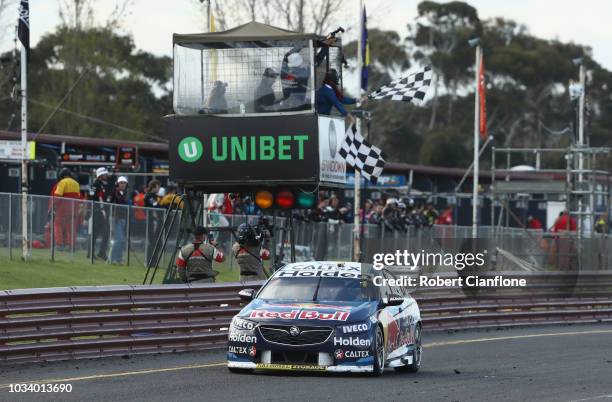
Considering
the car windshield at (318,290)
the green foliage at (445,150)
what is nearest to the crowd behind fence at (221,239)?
the car windshield at (318,290)

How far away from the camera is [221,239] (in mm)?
28266

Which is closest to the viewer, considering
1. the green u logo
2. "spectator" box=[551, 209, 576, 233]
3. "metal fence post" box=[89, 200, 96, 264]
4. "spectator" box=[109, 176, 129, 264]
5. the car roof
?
the car roof

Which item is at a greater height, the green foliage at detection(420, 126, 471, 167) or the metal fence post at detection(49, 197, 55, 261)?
the green foliage at detection(420, 126, 471, 167)

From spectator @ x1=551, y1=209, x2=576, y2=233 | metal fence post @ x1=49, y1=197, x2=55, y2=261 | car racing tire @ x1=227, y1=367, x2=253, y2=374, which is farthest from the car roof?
spectator @ x1=551, y1=209, x2=576, y2=233

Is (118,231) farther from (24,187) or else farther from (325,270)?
(325,270)

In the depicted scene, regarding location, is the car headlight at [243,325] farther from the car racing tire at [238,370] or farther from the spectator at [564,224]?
the spectator at [564,224]

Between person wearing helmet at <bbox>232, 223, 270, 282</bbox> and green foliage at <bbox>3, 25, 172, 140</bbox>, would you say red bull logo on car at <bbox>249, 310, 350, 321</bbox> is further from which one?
green foliage at <bbox>3, 25, 172, 140</bbox>

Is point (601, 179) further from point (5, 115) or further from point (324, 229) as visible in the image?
point (324, 229)

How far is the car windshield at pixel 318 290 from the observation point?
15.0m

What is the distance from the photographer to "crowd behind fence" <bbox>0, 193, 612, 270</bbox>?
23891 mm

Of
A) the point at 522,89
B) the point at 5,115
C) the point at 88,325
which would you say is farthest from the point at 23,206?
the point at 522,89

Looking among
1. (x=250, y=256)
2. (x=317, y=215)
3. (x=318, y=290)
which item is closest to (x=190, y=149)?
(x=250, y=256)

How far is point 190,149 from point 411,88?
508cm

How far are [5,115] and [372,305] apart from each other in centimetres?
5525
